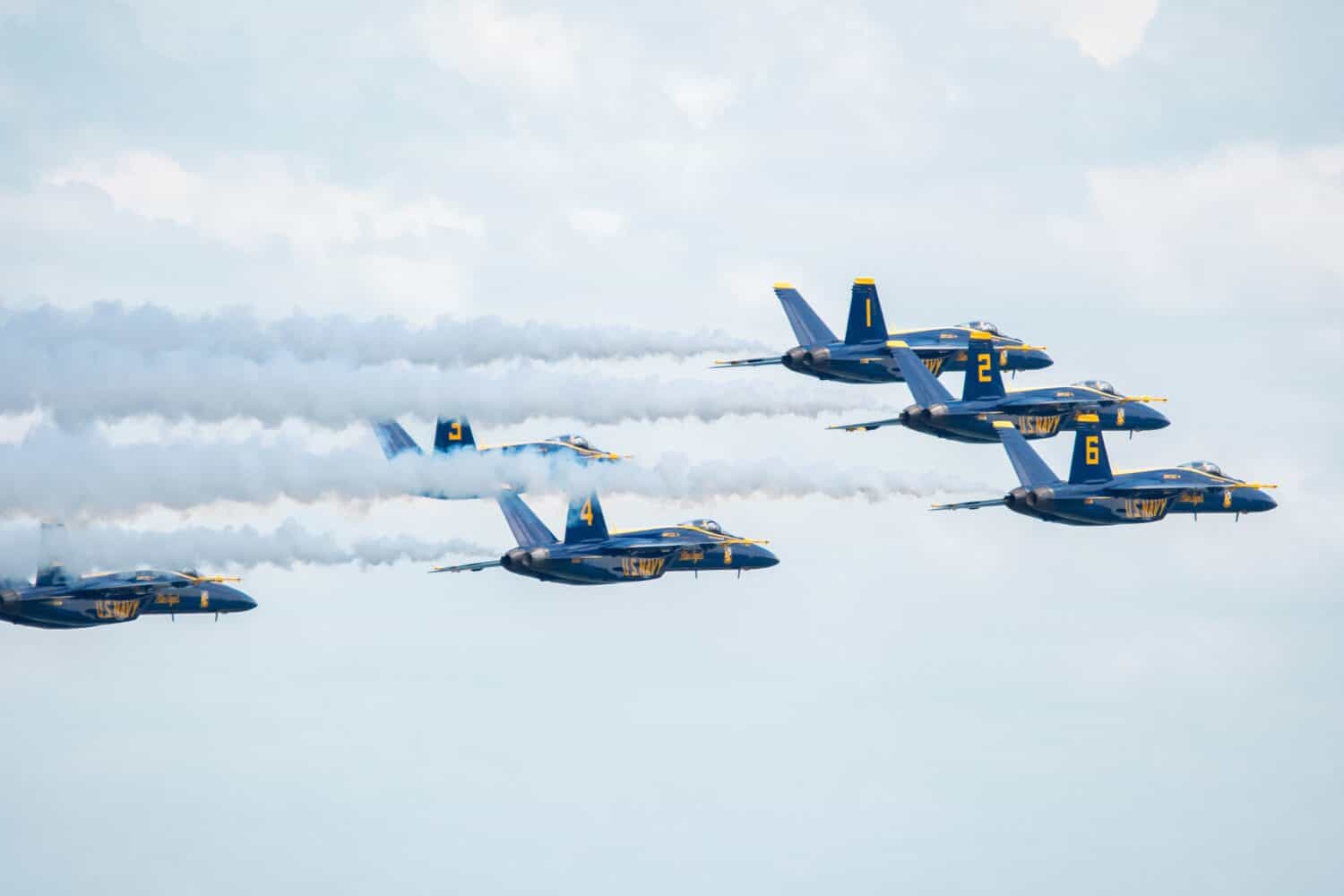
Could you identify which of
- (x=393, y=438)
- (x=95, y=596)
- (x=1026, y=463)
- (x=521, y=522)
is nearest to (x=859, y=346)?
(x=1026, y=463)

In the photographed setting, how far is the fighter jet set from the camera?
3681 inches

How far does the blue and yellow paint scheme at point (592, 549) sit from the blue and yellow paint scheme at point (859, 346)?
737 centimetres

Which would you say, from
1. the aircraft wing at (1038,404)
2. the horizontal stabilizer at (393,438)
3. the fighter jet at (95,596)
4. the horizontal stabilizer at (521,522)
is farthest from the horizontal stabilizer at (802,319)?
the fighter jet at (95,596)

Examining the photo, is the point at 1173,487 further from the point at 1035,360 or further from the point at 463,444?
the point at 463,444

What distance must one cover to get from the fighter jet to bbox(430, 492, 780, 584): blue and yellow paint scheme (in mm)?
10321

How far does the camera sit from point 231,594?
10050 centimetres

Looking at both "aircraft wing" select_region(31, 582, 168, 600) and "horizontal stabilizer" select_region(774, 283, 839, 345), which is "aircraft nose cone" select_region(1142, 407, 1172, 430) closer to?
"horizontal stabilizer" select_region(774, 283, 839, 345)

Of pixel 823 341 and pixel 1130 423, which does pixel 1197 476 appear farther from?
pixel 823 341

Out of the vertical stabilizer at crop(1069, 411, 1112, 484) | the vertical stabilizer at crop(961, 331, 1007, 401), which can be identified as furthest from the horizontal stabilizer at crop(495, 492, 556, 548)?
the vertical stabilizer at crop(1069, 411, 1112, 484)

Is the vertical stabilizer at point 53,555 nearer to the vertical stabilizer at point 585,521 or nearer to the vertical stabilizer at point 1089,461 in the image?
the vertical stabilizer at point 585,521

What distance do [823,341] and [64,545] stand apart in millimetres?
30927

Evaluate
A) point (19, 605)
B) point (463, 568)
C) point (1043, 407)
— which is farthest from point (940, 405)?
point (19, 605)

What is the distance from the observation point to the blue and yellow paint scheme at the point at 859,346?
102 metres

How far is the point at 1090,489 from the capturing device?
317ft
